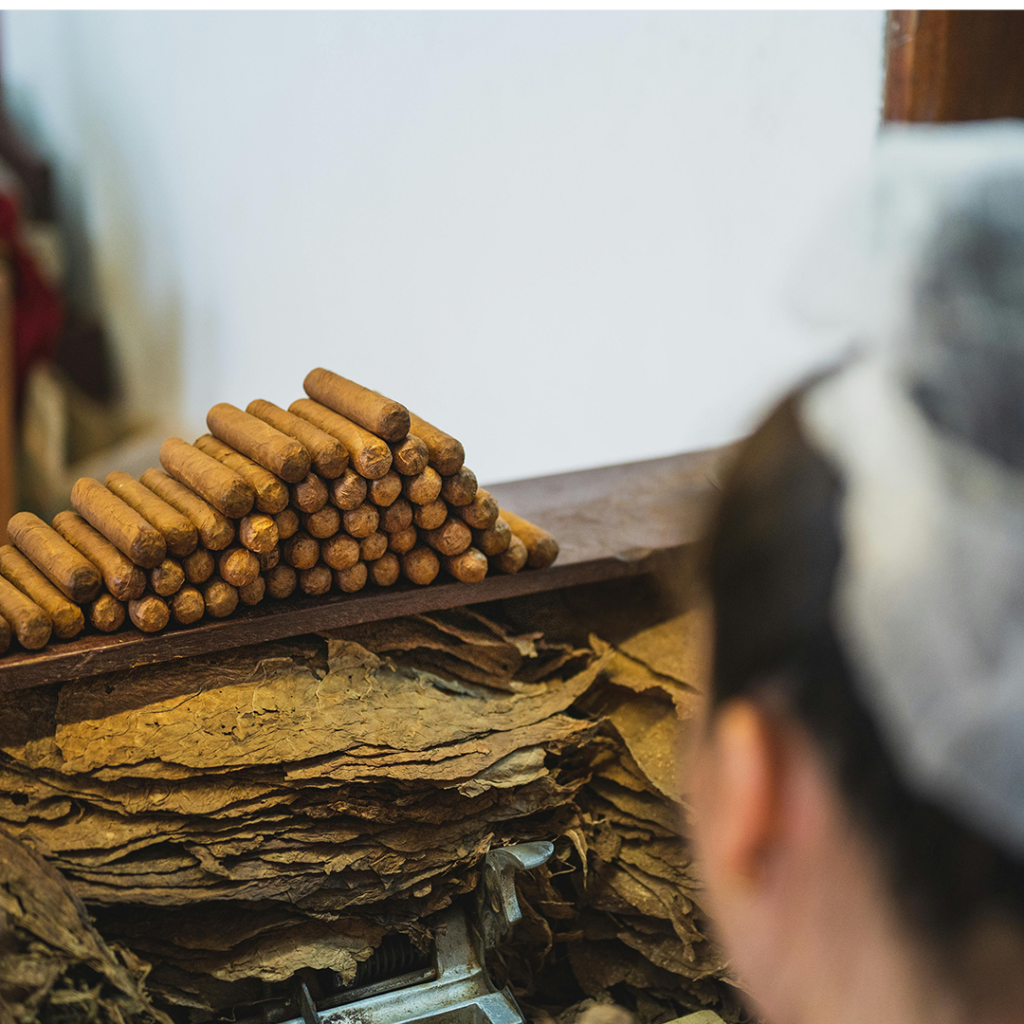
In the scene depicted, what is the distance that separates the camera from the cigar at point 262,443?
1.69 metres

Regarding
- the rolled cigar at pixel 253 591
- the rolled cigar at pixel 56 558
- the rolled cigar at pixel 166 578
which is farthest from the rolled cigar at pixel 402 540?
the rolled cigar at pixel 56 558

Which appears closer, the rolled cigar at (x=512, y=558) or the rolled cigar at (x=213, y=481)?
the rolled cigar at (x=213, y=481)

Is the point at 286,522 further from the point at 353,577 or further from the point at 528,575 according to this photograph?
the point at 528,575

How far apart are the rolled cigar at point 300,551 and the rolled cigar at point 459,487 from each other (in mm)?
233

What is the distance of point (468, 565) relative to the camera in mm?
1858

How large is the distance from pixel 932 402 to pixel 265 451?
1.28m

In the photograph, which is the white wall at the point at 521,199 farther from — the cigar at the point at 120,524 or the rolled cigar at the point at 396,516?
the cigar at the point at 120,524

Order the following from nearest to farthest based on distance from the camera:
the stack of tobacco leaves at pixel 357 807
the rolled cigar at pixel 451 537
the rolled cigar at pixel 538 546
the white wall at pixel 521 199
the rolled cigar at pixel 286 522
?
the stack of tobacco leaves at pixel 357 807 → the rolled cigar at pixel 286 522 → the rolled cigar at pixel 451 537 → the rolled cigar at pixel 538 546 → the white wall at pixel 521 199

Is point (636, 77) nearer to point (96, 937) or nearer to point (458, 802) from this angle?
point (458, 802)

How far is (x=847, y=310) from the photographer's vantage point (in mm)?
692

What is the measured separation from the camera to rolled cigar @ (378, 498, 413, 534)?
1.80m

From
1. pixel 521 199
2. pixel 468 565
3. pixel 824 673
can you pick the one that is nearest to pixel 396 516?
pixel 468 565

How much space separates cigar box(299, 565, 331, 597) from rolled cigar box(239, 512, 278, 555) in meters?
0.10

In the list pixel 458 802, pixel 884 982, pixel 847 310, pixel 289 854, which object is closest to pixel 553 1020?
pixel 458 802
